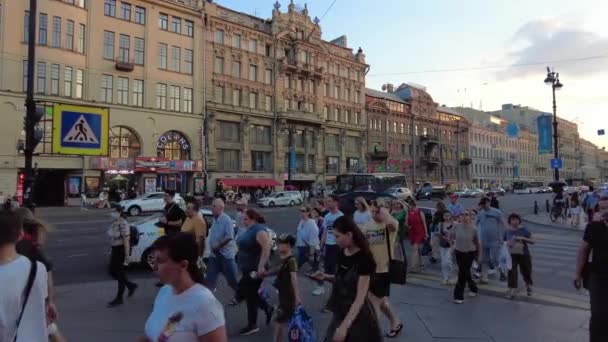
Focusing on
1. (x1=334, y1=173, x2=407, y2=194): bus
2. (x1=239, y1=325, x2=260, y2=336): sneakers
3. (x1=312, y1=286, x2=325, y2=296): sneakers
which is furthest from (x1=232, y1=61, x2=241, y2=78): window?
(x1=239, y1=325, x2=260, y2=336): sneakers

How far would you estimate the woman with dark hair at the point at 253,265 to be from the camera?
20.8 feet

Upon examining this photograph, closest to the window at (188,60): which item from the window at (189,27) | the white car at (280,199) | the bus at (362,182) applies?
the window at (189,27)

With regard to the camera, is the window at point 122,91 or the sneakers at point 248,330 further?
the window at point 122,91

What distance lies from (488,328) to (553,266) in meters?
6.77

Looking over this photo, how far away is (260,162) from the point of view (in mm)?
55844

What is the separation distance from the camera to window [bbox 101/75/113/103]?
4249 cm

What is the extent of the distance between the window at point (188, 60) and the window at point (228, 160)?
30.3ft

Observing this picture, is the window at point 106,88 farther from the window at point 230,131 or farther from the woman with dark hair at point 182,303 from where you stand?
the woman with dark hair at point 182,303

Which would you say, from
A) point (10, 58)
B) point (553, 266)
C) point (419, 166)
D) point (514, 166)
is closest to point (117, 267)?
point (553, 266)

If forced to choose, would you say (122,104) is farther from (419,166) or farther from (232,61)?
(419,166)

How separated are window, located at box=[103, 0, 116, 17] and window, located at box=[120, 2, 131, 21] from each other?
2.44 ft

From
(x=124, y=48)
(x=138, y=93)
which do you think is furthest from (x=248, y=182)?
(x=124, y=48)

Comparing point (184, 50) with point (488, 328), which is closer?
point (488, 328)

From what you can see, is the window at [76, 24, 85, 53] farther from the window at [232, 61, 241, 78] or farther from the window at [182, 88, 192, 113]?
the window at [232, 61, 241, 78]
